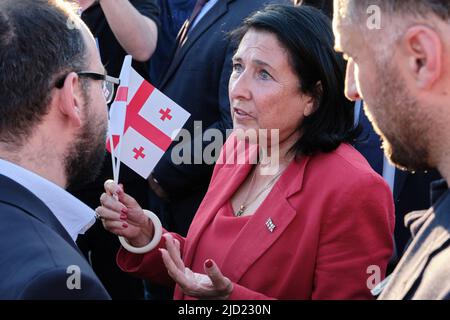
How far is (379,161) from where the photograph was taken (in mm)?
3836

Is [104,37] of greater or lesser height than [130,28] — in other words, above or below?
below

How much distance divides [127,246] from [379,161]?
1.43 m

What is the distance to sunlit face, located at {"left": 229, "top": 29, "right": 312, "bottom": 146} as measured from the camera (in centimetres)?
304

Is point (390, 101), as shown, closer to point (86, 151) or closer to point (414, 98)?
point (414, 98)

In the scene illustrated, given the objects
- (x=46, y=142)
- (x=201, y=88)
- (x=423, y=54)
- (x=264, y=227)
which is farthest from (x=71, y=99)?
(x=201, y=88)

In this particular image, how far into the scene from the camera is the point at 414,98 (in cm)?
192

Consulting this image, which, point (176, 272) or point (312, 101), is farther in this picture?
point (312, 101)

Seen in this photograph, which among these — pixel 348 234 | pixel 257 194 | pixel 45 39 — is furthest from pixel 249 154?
pixel 45 39

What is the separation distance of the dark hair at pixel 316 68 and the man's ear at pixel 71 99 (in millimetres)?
965

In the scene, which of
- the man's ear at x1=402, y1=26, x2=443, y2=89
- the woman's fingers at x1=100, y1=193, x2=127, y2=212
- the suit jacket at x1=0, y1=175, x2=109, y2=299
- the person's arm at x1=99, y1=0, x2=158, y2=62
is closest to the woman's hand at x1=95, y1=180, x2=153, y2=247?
the woman's fingers at x1=100, y1=193, x2=127, y2=212

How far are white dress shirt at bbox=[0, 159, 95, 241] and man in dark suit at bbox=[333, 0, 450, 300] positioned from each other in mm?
915

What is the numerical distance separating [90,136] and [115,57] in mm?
2175

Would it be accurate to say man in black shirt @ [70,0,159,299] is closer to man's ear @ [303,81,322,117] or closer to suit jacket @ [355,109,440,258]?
suit jacket @ [355,109,440,258]

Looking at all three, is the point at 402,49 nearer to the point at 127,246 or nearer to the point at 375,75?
the point at 375,75
